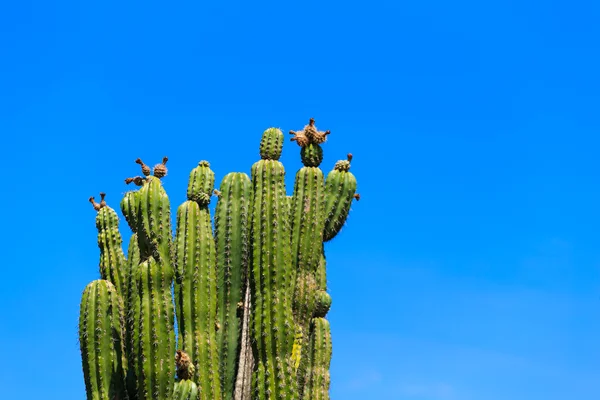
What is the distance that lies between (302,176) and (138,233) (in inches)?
95.0

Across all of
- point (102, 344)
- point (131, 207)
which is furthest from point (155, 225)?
point (102, 344)

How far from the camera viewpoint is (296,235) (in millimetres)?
12820

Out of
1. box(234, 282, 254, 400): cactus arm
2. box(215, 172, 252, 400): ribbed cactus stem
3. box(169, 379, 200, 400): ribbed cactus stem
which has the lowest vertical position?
box(169, 379, 200, 400): ribbed cactus stem

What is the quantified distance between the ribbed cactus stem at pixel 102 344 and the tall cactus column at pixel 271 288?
6.68ft

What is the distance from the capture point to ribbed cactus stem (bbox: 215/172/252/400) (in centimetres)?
1245

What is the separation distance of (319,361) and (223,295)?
1625 millimetres

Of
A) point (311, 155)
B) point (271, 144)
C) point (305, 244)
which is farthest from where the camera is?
point (311, 155)

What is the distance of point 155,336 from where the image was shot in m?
11.8

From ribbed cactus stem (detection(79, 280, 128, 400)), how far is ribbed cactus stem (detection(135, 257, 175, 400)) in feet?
2.97

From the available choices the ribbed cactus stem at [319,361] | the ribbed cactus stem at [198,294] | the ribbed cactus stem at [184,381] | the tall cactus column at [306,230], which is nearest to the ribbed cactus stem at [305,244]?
the tall cactus column at [306,230]

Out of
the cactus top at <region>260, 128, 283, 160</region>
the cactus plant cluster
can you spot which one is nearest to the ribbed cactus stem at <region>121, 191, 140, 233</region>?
the cactus plant cluster

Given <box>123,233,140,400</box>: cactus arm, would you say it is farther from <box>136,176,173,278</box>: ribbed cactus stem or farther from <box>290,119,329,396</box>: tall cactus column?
<box>290,119,329,396</box>: tall cactus column

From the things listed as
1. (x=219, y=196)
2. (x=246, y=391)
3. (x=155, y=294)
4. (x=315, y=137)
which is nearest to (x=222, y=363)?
(x=246, y=391)

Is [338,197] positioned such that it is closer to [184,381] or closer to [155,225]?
[155,225]
